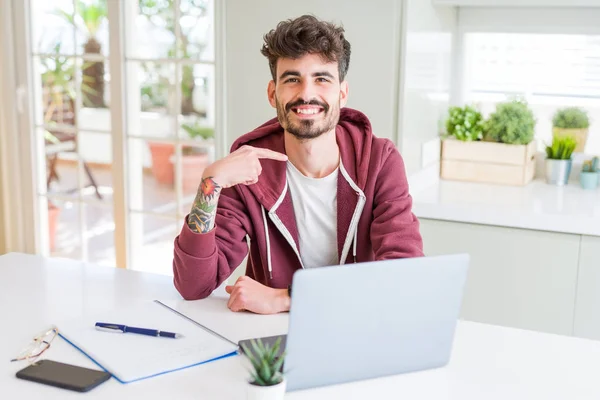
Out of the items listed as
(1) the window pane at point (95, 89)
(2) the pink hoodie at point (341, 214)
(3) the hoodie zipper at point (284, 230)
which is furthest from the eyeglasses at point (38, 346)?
(1) the window pane at point (95, 89)

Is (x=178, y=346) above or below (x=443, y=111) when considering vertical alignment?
below

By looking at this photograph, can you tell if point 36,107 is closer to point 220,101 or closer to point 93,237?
point 220,101

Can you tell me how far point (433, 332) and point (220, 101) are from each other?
6.73 feet

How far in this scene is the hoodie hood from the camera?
6.78ft

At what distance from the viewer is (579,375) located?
1.47m

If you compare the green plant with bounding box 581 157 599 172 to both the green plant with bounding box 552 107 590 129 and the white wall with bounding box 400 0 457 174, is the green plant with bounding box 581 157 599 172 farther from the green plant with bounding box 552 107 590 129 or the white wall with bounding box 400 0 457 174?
the white wall with bounding box 400 0 457 174

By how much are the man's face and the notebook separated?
0.60m

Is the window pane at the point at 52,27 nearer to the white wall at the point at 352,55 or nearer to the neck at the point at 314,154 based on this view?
the white wall at the point at 352,55

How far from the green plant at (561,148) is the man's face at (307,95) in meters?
1.55

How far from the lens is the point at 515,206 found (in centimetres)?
286

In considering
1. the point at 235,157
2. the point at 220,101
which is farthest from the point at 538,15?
the point at 235,157

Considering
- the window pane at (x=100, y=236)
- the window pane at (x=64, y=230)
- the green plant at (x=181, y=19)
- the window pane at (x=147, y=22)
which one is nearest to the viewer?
the green plant at (x=181, y=19)

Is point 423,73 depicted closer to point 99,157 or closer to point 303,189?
point 303,189

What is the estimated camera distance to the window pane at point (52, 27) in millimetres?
3863
